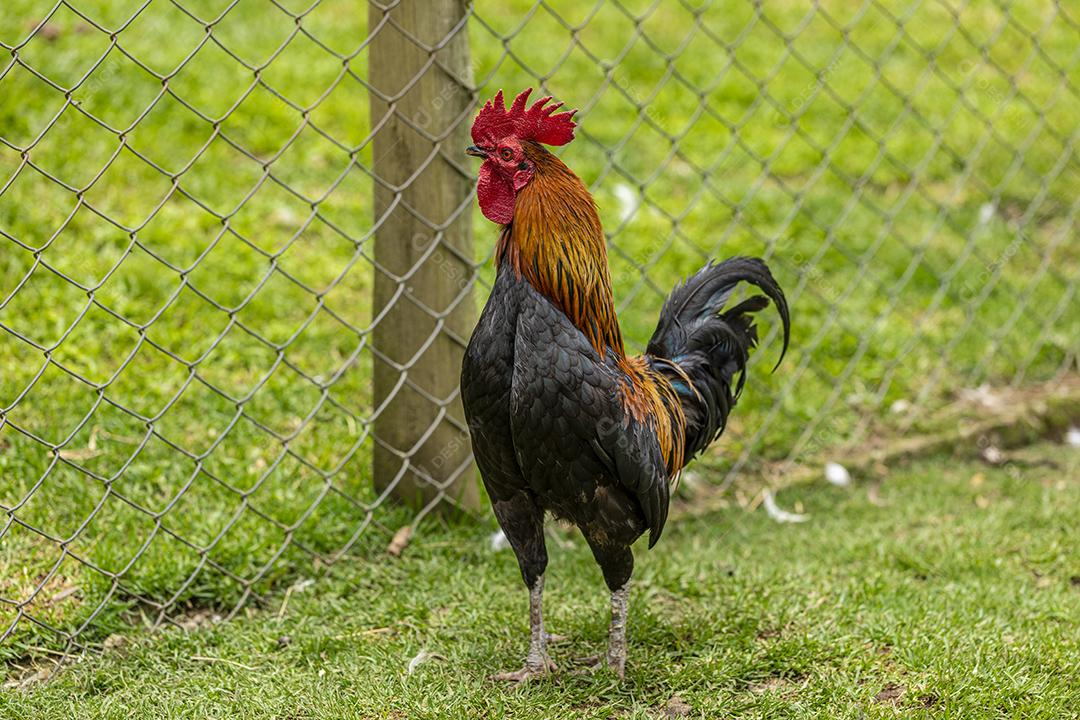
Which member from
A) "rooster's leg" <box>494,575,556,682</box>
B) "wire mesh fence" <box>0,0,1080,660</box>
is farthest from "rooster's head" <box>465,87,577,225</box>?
"rooster's leg" <box>494,575,556,682</box>

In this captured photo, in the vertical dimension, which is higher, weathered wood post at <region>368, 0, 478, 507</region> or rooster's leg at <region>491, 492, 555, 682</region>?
weathered wood post at <region>368, 0, 478, 507</region>

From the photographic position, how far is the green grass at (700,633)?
2904 millimetres

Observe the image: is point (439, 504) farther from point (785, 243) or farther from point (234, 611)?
point (785, 243)

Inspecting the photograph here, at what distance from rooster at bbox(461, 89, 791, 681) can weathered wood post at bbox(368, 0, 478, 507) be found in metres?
0.67

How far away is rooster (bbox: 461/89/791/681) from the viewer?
8.83 feet

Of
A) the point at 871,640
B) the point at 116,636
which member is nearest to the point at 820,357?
the point at 871,640

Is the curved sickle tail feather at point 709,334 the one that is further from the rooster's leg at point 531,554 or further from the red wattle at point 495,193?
the red wattle at point 495,193

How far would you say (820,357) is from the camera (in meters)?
4.80

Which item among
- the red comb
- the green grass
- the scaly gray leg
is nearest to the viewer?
the red comb

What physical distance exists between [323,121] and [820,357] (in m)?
2.63

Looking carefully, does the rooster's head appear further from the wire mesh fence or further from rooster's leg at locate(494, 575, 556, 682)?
rooster's leg at locate(494, 575, 556, 682)

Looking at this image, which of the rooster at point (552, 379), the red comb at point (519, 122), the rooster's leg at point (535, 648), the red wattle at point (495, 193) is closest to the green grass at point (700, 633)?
the rooster's leg at point (535, 648)

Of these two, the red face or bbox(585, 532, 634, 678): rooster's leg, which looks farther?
bbox(585, 532, 634, 678): rooster's leg

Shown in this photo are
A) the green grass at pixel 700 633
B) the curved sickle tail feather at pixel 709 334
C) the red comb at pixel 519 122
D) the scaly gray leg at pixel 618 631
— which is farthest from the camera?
the curved sickle tail feather at pixel 709 334
